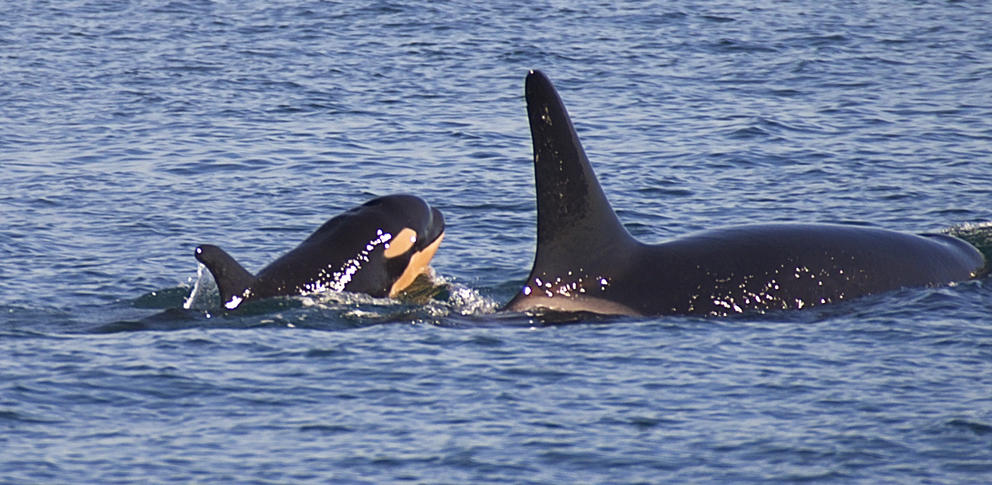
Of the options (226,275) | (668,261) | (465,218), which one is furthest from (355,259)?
(465,218)

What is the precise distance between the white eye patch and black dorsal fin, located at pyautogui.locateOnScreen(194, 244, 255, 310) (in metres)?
1.35

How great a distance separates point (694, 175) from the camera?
23.2m

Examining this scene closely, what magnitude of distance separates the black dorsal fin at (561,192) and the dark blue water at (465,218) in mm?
729

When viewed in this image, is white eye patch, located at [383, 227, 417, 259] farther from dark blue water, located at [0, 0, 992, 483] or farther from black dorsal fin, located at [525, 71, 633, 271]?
black dorsal fin, located at [525, 71, 633, 271]

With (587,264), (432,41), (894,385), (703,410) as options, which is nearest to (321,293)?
(587,264)

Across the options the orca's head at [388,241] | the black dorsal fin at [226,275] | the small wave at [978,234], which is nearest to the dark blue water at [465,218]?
the black dorsal fin at [226,275]

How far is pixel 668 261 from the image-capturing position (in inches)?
581

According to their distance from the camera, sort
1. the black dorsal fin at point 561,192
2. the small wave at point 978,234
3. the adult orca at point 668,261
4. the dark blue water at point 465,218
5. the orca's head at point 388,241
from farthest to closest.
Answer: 1. the small wave at point 978,234
2. the orca's head at point 388,241
3. the adult orca at point 668,261
4. the black dorsal fin at point 561,192
5. the dark blue water at point 465,218

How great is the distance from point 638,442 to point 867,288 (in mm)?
4293

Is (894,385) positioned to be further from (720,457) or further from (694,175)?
(694,175)

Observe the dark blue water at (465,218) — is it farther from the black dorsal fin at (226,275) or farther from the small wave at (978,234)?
the small wave at (978,234)

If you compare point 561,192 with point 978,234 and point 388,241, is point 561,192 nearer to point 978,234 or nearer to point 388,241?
point 388,241

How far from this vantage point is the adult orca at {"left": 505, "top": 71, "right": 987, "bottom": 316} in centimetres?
1420

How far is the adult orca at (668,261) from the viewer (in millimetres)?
14195
